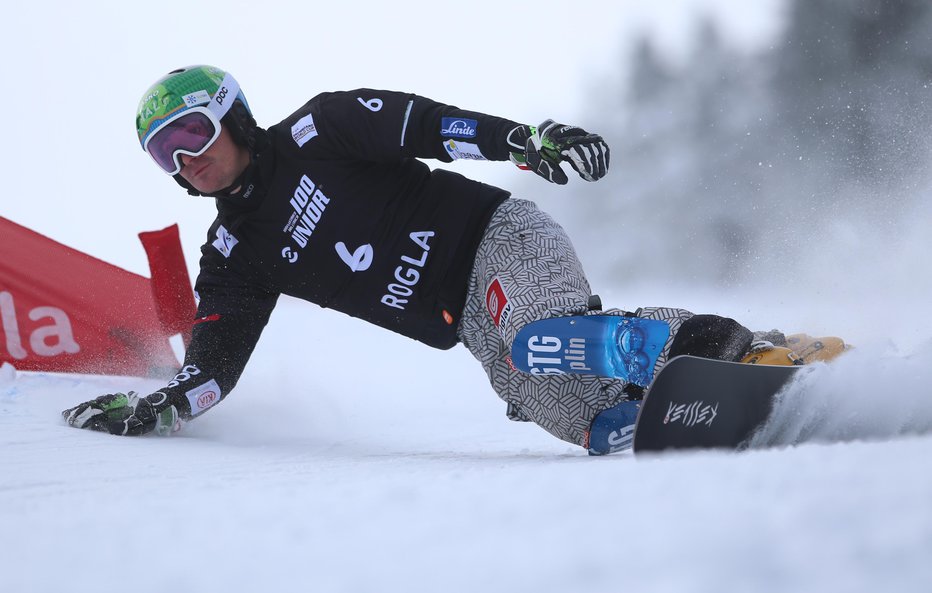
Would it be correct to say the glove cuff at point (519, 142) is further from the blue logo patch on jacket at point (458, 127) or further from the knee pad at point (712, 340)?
the knee pad at point (712, 340)

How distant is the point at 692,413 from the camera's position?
1709mm

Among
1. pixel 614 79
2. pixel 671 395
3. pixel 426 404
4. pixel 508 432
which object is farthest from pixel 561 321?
pixel 614 79

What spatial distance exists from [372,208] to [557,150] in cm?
66

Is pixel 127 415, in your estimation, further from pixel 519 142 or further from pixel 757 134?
pixel 757 134

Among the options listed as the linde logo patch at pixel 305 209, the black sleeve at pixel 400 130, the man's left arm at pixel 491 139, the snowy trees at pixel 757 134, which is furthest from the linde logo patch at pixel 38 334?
the snowy trees at pixel 757 134

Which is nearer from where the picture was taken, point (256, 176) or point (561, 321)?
point (561, 321)

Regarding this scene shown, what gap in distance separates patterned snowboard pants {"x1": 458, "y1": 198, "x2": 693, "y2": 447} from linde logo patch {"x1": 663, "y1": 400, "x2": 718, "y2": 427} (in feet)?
2.00

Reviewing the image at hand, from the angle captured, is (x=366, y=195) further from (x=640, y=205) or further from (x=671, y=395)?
(x=640, y=205)

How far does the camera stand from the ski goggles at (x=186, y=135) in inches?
105

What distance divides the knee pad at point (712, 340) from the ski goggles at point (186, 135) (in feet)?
5.42

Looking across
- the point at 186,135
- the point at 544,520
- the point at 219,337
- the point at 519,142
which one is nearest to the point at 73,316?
the point at 219,337

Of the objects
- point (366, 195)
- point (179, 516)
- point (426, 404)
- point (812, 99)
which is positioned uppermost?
point (812, 99)

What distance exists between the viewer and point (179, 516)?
1.12 m

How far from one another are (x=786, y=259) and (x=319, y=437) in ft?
23.2
